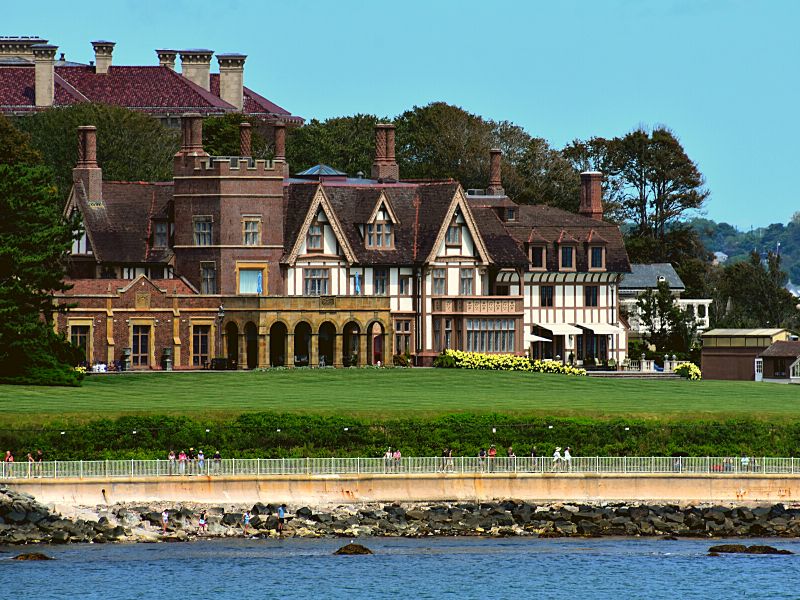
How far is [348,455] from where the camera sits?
82.7 metres

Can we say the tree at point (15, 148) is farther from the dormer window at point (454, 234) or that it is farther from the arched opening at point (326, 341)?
the dormer window at point (454, 234)

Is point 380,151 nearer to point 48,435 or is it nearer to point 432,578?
point 48,435

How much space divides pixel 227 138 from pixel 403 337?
1260 inches

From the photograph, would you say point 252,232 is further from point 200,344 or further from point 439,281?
point 439,281

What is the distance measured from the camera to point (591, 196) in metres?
125

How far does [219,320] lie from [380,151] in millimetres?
16374

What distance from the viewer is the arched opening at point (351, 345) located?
10712 cm

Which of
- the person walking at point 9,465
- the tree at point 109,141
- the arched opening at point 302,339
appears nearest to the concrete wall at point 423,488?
the person walking at point 9,465

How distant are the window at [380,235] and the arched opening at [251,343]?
25.6 ft

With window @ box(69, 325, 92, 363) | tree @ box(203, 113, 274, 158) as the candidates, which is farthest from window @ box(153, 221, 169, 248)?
tree @ box(203, 113, 274, 158)

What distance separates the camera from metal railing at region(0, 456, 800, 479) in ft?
253

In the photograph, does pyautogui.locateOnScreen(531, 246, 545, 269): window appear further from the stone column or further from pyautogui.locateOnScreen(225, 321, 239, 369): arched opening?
pyautogui.locateOnScreen(225, 321, 239, 369): arched opening

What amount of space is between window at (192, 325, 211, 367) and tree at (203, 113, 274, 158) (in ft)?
101

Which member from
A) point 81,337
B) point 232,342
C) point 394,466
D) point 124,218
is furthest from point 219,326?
point 394,466
